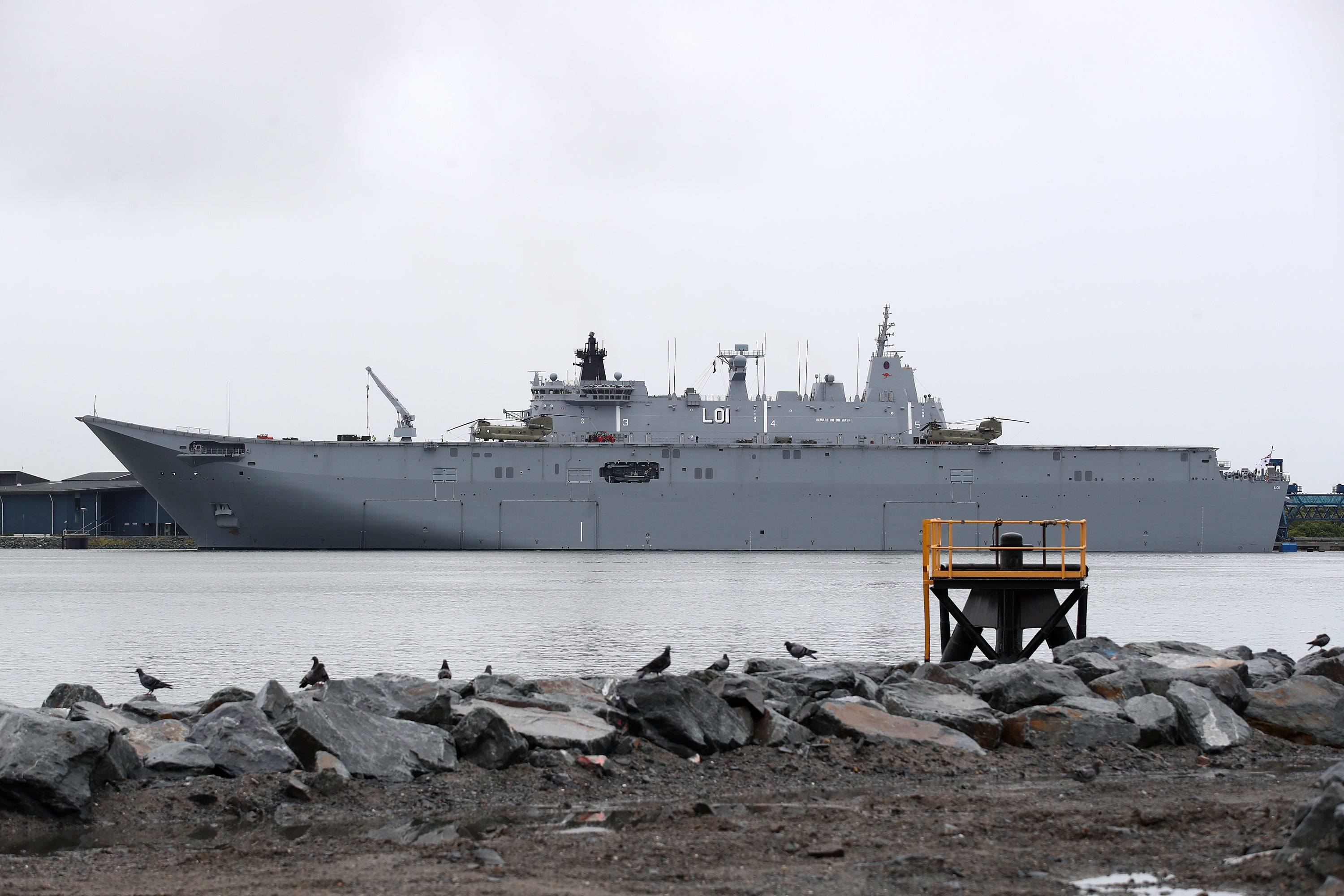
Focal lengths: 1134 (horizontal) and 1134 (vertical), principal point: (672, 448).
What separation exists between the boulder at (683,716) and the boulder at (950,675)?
1.91 metres

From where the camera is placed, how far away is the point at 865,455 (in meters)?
40.7

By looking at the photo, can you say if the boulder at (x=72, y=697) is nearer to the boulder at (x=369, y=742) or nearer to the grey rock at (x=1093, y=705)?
the boulder at (x=369, y=742)

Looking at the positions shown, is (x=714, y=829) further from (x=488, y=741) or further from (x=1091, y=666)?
(x=1091, y=666)

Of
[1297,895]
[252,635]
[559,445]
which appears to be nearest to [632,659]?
[252,635]

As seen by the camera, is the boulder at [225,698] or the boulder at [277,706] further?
the boulder at [225,698]

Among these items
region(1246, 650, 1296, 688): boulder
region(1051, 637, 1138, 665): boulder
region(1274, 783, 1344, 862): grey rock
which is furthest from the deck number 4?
region(1274, 783, 1344, 862): grey rock

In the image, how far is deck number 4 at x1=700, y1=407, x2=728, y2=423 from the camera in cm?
4188

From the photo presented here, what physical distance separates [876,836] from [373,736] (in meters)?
2.91

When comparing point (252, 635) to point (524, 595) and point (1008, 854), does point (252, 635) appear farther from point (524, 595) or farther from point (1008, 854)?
point (1008, 854)

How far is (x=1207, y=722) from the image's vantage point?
23.6 feet

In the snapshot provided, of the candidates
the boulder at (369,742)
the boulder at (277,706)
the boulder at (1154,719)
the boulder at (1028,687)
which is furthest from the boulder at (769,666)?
the boulder at (277,706)

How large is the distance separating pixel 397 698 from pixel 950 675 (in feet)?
13.9

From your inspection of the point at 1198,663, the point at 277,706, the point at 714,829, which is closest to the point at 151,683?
the point at 277,706

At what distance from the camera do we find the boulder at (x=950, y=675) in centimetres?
839
